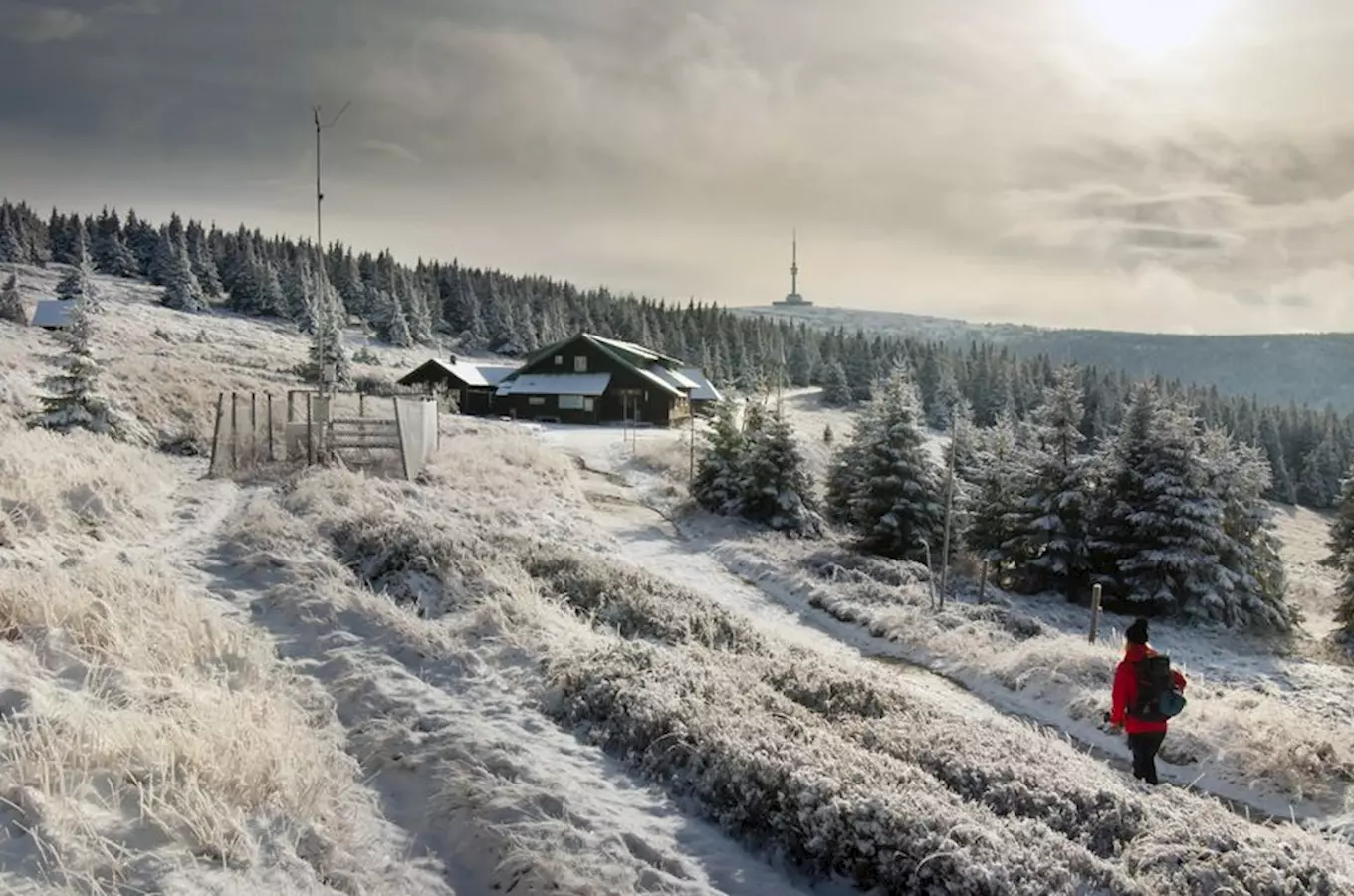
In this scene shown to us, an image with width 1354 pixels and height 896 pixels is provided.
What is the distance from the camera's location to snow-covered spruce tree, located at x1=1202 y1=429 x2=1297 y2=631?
79.4 ft

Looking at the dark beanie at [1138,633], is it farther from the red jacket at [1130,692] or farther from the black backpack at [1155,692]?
the black backpack at [1155,692]

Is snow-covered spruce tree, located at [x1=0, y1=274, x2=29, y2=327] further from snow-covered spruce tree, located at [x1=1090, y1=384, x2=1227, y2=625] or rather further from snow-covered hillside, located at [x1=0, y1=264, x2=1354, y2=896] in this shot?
snow-covered spruce tree, located at [x1=1090, y1=384, x2=1227, y2=625]

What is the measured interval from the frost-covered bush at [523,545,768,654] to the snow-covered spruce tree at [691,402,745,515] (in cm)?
1549

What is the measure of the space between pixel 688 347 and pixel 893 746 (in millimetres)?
105961

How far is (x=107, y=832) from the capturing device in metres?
3.90

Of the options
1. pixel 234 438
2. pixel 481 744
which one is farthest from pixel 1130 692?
pixel 234 438

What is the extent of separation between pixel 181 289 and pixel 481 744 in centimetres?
9580

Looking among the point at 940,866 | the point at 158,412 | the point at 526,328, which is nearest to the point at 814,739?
the point at 940,866

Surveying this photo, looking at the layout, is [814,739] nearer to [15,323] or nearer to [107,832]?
[107,832]

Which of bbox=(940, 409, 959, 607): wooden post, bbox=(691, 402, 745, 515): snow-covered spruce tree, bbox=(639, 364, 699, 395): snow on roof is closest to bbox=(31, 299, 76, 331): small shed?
bbox=(639, 364, 699, 395): snow on roof

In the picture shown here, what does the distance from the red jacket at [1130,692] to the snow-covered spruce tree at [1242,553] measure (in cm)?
1870

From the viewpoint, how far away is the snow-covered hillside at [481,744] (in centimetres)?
439

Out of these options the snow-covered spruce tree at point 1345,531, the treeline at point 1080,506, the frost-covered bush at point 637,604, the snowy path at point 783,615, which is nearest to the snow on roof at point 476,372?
the snowy path at point 783,615

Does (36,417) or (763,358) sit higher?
Answer: (763,358)
